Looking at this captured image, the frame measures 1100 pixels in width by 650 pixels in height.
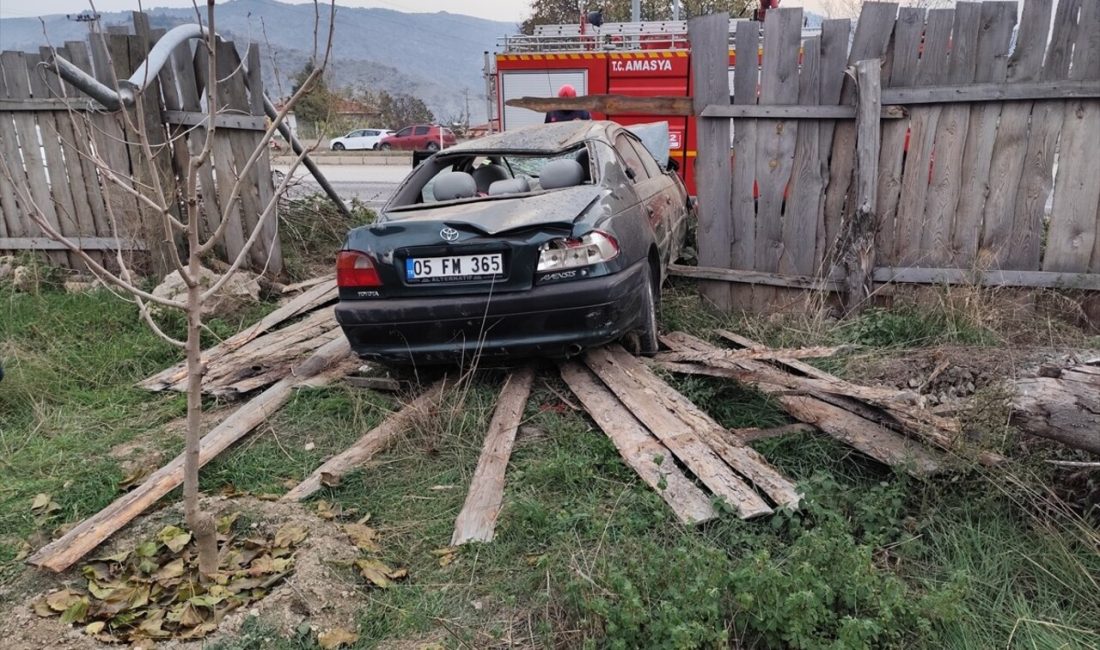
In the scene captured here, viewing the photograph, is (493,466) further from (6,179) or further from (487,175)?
(6,179)

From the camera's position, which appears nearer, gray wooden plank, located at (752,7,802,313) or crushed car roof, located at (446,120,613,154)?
crushed car roof, located at (446,120,613,154)

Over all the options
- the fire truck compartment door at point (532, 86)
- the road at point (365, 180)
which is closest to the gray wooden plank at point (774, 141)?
the fire truck compartment door at point (532, 86)

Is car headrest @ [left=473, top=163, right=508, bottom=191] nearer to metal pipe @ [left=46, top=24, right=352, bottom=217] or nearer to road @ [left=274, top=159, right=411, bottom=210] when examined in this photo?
metal pipe @ [left=46, top=24, right=352, bottom=217]

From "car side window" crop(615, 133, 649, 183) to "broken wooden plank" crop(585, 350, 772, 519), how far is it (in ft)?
4.80

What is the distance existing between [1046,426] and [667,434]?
1.55 meters

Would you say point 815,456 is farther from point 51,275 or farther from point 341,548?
point 51,275

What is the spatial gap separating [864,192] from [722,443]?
2.54 meters

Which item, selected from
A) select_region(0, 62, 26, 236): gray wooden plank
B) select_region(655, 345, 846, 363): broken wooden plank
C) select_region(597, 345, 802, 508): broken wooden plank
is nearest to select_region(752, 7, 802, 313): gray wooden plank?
select_region(655, 345, 846, 363): broken wooden plank

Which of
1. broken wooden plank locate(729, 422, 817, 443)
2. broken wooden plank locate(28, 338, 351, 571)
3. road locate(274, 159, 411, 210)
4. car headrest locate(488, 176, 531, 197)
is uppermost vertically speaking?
car headrest locate(488, 176, 531, 197)

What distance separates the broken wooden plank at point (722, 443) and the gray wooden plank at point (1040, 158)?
2708mm

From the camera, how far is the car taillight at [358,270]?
4.02m

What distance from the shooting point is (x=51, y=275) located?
259 inches

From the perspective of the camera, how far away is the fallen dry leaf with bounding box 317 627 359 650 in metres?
2.53

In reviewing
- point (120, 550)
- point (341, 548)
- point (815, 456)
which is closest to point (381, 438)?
point (341, 548)
